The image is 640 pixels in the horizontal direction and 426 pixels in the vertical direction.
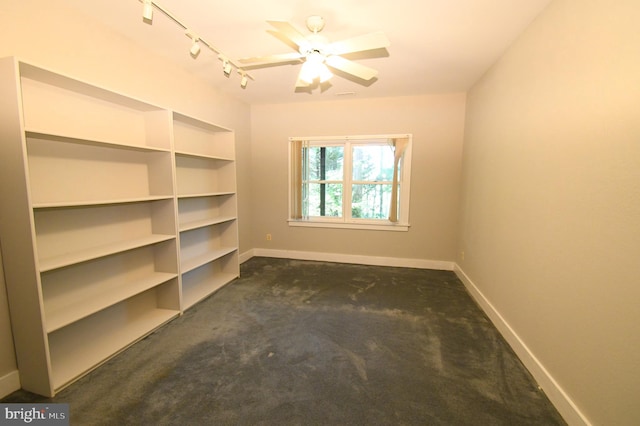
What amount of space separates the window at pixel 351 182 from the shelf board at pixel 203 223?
50.2 inches

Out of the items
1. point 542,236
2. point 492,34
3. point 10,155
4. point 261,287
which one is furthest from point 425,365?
point 10,155

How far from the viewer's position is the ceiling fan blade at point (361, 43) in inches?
67.6

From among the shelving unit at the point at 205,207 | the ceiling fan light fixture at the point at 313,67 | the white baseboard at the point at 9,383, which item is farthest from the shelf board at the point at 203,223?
the ceiling fan light fixture at the point at 313,67

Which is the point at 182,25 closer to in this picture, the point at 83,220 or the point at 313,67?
the point at 313,67

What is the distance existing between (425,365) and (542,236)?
1251 millimetres

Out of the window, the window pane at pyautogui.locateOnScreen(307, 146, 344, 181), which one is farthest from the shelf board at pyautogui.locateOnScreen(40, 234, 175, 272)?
the window pane at pyautogui.locateOnScreen(307, 146, 344, 181)

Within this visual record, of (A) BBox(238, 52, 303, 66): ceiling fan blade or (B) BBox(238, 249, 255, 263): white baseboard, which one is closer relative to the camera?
(A) BBox(238, 52, 303, 66): ceiling fan blade

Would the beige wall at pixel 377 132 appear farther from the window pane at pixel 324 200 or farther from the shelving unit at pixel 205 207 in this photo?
the shelving unit at pixel 205 207

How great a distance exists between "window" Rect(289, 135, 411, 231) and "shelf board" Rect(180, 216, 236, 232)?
127cm

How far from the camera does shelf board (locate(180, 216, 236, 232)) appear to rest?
2729mm

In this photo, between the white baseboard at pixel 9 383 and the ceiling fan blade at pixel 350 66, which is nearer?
the white baseboard at pixel 9 383

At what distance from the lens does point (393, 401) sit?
160cm

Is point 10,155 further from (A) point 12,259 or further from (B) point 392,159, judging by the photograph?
(B) point 392,159

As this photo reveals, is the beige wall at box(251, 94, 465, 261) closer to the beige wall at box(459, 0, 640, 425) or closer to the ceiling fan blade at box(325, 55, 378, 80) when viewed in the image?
the beige wall at box(459, 0, 640, 425)
